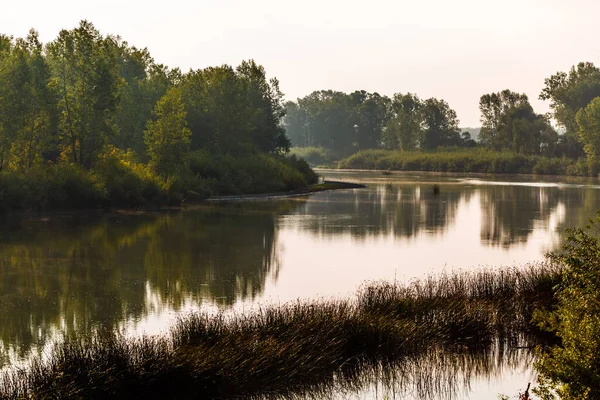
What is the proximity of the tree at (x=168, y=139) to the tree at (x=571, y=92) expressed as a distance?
95.5 m

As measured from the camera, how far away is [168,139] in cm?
6800

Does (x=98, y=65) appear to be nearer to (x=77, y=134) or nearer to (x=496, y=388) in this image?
(x=77, y=134)

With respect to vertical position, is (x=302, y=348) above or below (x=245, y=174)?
below

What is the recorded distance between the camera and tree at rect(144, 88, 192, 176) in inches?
2640

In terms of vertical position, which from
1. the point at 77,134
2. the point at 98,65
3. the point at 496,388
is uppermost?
the point at 98,65

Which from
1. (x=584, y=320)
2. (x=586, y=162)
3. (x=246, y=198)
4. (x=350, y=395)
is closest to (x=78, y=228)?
(x=246, y=198)

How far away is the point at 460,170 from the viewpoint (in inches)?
5664

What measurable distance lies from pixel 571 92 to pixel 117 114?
11149 cm

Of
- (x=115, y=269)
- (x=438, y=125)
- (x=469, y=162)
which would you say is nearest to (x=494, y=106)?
(x=438, y=125)

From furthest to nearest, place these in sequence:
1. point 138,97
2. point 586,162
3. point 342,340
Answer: point 586,162 → point 138,97 → point 342,340

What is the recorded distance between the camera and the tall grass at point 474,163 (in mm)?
132125

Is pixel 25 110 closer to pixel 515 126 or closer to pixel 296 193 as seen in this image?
pixel 296 193

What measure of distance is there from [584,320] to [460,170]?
13323 cm

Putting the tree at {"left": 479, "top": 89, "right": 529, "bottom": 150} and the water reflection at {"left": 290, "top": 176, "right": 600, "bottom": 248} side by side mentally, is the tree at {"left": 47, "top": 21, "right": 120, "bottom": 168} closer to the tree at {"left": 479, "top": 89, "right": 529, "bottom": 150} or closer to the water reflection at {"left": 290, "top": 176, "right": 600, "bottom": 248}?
the water reflection at {"left": 290, "top": 176, "right": 600, "bottom": 248}
